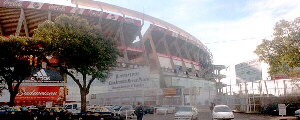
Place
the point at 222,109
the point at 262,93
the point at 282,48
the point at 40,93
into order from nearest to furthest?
the point at 282,48 < the point at 222,109 < the point at 262,93 < the point at 40,93

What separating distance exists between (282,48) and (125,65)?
2134 inches

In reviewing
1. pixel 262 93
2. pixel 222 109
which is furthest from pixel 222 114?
pixel 262 93

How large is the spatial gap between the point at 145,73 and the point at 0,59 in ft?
80.9

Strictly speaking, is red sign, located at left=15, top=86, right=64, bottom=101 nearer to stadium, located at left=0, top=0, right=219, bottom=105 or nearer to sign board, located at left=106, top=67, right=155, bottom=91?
stadium, located at left=0, top=0, right=219, bottom=105

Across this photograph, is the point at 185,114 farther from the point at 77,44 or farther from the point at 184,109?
the point at 77,44

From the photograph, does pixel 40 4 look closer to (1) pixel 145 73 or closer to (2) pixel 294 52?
(1) pixel 145 73

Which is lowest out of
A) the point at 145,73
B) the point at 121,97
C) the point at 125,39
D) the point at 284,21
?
the point at 121,97

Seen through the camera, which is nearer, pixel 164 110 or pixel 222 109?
pixel 222 109

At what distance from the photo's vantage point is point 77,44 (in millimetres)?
26562

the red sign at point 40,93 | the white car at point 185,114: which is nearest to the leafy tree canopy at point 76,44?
the white car at point 185,114

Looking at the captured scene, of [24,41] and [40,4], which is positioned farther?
[40,4]

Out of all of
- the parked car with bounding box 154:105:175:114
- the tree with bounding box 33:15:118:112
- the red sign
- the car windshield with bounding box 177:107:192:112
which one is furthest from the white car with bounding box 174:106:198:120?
the red sign

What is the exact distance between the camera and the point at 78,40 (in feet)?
87.0

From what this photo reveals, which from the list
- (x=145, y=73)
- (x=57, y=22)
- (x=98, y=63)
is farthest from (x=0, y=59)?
(x=145, y=73)
